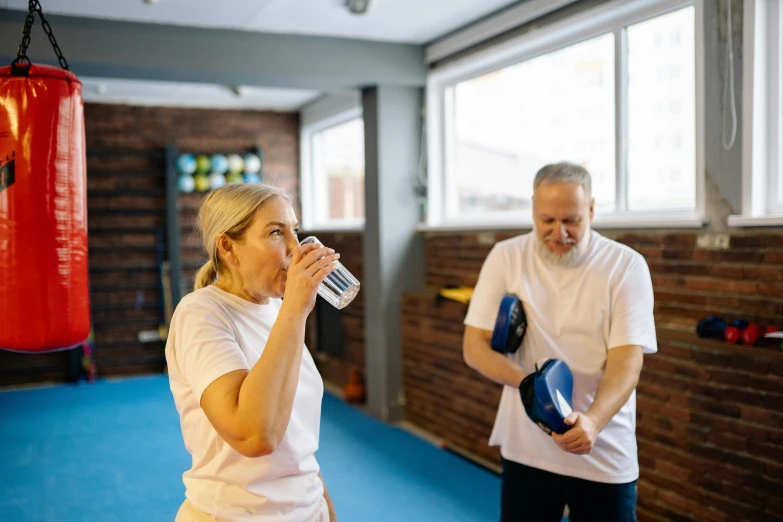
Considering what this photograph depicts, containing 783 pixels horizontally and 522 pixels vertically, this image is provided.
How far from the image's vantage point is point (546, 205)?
207 centimetres

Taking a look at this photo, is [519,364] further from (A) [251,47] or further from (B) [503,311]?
(A) [251,47]

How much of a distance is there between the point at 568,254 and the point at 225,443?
1.19 metres

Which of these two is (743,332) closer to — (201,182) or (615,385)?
(615,385)

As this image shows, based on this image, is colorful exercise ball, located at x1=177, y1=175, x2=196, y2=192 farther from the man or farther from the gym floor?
the man

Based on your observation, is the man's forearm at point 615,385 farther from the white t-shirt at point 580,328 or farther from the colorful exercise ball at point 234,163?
the colorful exercise ball at point 234,163

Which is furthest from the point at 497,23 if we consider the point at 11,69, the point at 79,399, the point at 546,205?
the point at 79,399

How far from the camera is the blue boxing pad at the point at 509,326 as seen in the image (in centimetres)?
204

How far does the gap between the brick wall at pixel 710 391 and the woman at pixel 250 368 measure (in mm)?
2030

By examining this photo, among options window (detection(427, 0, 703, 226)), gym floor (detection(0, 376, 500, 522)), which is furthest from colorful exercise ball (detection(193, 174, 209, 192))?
window (detection(427, 0, 703, 226))

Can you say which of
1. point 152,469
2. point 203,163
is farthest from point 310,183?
point 152,469

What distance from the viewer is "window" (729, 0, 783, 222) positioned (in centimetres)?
289

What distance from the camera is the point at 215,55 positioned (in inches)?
182

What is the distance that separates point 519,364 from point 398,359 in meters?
3.36

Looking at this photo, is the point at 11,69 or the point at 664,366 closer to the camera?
the point at 11,69
